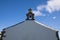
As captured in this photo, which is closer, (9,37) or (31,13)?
(9,37)

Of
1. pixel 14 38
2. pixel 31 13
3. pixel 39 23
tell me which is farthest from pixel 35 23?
pixel 14 38

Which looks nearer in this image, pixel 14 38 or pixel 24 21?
pixel 14 38

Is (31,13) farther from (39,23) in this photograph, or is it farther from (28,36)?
(28,36)

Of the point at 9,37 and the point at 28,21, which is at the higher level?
the point at 28,21

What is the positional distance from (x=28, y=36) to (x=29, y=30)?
887mm

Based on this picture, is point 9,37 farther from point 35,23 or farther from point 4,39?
point 35,23

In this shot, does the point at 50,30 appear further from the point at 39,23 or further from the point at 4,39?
the point at 4,39

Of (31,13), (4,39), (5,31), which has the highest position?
(31,13)

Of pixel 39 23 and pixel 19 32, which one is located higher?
pixel 39 23

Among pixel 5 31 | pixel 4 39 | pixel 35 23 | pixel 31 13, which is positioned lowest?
pixel 4 39

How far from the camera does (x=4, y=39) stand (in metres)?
16.6

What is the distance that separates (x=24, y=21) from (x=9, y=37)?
130 inches

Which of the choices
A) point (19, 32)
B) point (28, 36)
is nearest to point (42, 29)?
point (28, 36)

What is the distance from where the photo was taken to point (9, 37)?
1650 centimetres
